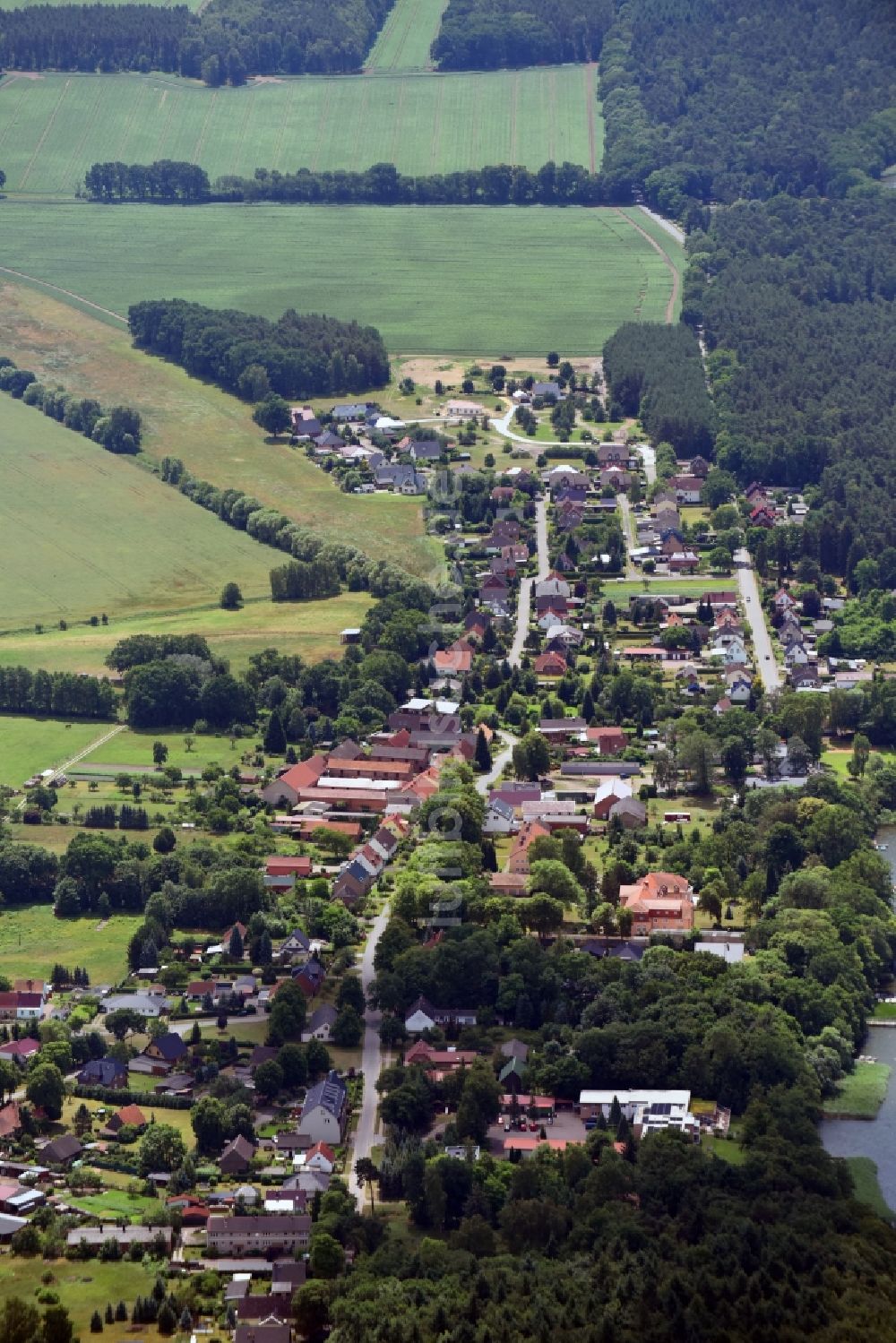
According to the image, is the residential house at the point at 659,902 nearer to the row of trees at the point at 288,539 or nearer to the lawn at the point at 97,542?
the row of trees at the point at 288,539

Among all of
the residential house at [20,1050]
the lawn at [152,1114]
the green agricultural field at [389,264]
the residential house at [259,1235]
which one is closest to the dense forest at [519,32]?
the green agricultural field at [389,264]

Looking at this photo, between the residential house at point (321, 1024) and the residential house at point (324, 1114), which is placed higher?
the residential house at point (324, 1114)

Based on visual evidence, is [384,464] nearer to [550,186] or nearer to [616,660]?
[616,660]

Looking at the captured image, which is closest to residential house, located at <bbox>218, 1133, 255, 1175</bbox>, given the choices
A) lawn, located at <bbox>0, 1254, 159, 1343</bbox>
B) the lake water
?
lawn, located at <bbox>0, 1254, 159, 1343</bbox>

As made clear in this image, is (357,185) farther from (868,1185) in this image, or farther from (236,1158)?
(868,1185)

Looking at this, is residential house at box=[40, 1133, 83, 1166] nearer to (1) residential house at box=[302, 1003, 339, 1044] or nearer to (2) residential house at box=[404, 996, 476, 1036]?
(1) residential house at box=[302, 1003, 339, 1044]

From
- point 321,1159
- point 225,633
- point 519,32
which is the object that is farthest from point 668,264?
point 321,1159

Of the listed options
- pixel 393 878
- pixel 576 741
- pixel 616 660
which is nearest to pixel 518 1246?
pixel 393 878
